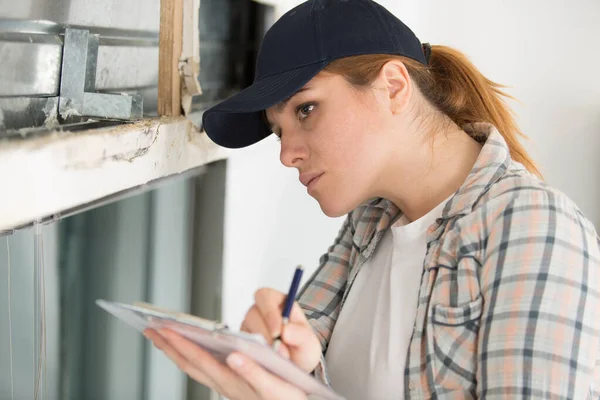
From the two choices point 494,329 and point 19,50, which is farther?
point 494,329

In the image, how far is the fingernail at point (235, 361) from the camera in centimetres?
71

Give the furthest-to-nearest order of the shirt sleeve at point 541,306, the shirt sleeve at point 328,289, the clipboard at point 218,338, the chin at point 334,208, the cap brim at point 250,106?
the shirt sleeve at point 328,289 < the chin at point 334,208 < the cap brim at point 250,106 < the shirt sleeve at point 541,306 < the clipboard at point 218,338

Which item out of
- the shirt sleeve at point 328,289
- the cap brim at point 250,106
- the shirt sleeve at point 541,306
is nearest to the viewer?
the shirt sleeve at point 541,306

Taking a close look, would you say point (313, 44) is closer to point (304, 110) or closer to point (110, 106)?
point (304, 110)

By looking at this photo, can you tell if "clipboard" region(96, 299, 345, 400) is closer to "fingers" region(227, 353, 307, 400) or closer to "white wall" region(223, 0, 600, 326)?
"fingers" region(227, 353, 307, 400)

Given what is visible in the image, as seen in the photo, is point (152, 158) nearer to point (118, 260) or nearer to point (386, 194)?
point (118, 260)

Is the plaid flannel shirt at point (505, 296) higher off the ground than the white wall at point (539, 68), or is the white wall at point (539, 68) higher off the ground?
the white wall at point (539, 68)

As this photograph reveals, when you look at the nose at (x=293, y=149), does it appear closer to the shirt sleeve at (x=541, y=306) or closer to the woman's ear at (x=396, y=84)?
the woman's ear at (x=396, y=84)

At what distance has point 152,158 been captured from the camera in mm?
992

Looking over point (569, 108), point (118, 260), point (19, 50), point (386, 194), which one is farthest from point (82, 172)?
point (569, 108)

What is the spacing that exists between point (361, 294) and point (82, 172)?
53 cm

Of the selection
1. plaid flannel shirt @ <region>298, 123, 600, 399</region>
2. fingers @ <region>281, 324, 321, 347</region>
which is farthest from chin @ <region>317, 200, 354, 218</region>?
fingers @ <region>281, 324, 321, 347</region>

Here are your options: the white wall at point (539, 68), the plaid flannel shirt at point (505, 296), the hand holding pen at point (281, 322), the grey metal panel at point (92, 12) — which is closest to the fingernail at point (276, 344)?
the hand holding pen at point (281, 322)

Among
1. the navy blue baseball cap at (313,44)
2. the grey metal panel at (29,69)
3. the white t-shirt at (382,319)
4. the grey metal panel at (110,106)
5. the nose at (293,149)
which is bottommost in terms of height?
the white t-shirt at (382,319)
